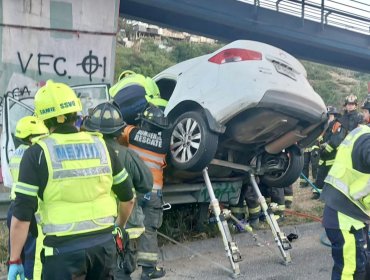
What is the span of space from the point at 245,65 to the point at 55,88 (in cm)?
294

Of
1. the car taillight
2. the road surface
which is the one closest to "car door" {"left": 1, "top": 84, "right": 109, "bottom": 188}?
the car taillight

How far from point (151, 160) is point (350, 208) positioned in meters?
1.99

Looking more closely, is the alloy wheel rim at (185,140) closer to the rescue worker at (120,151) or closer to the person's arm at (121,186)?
the rescue worker at (120,151)

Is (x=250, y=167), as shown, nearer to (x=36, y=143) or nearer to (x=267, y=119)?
Result: (x=267, y=119)

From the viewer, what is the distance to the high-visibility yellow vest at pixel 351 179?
3.98 m

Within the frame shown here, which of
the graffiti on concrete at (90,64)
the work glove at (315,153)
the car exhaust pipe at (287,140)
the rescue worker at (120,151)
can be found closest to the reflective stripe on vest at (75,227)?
the rescue worker at (120,151)

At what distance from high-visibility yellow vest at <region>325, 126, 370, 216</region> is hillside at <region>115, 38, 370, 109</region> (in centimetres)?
1478

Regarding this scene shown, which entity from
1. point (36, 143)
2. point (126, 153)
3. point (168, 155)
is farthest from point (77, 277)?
point (168, 155)

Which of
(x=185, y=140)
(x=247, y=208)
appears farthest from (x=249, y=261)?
(x=185, y=140)

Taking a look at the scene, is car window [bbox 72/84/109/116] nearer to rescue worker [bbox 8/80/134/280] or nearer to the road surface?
the road surface

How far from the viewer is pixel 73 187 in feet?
9.50

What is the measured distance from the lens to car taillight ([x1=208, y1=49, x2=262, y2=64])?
18.7 ft

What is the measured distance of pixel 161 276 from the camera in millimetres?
5195

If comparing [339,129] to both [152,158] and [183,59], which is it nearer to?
[152,158]
